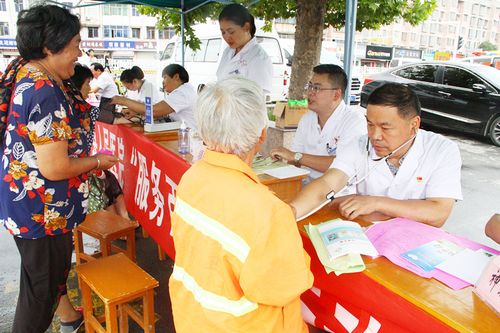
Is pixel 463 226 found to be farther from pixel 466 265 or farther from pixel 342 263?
pixel 342 263

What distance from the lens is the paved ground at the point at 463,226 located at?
251cm

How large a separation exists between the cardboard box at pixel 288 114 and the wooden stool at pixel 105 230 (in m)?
2.72

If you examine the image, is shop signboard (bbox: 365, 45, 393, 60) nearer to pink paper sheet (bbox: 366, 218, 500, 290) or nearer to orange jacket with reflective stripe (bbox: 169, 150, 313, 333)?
pink paper sheet (bbox: 366, 218, 500, 290)

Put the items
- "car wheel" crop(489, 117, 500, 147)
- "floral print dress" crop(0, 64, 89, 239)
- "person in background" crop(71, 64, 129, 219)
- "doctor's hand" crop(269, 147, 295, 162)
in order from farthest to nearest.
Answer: "car wheel" crop(489, 117, 500, 147) < "person in background" crop(71, 64, 129, 219) < "doctor's hand" crop(269, 147, 295, 162) < "floral print dress" crop(0, 64, 89, 239)

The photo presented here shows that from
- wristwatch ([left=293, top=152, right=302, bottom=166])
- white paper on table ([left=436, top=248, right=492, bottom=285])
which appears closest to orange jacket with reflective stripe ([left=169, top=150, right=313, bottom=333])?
white paper on table ([left=436, top=248, right=492, bottom=285])

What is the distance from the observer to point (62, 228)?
70.3 inches

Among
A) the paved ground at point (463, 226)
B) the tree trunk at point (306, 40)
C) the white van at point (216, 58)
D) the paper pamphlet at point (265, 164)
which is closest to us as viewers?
the paper pamphlet at point (265, 164)

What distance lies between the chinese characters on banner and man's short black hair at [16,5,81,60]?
0.90 m

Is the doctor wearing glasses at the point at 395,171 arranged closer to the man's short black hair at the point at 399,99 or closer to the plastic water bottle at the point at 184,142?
the man's short black hair at the point at 399,99

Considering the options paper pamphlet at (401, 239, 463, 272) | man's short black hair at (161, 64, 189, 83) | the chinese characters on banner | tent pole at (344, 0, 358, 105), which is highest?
Answer: tent pole at (344, 0, 358, 105)

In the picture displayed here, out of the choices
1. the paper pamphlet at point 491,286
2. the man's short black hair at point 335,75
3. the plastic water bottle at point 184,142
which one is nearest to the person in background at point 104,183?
the plastic water bottle at point 184,142

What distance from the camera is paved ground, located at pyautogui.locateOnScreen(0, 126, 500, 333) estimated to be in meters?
2.51

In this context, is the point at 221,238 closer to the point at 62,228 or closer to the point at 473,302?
the point at 473,302

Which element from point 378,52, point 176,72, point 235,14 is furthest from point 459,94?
point 378,52
